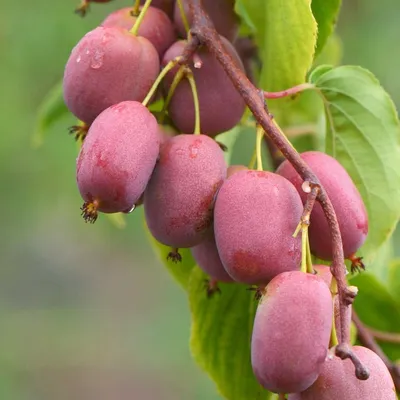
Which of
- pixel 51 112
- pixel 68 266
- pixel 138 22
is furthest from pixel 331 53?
pixel 68 266

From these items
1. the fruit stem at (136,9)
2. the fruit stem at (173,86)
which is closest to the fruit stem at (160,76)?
the fruit stem at (173,86)

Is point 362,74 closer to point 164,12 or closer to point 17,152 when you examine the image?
point 164,12

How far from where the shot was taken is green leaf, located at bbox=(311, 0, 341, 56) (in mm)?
1113

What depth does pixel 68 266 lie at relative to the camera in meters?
5.00

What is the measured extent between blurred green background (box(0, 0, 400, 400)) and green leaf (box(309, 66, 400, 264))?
1.77 m

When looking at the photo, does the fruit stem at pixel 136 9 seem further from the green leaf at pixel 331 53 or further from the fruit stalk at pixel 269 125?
the green leaf at pixel 331 53

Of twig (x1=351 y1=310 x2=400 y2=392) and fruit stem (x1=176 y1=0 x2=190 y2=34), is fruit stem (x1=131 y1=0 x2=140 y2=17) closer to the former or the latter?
fruit stem (x1=176 y1=0 x2=190 y2=34)

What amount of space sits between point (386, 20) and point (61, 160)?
1.56 meters

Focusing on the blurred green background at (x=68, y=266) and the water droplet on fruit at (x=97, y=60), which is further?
the blurred green background at (x=68, y=266)

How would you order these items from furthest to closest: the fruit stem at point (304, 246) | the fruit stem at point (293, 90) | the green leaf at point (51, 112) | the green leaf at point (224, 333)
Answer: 1. the green leaf at point (51, 112)
2. the green leaf at point (224, 333)
3. the fruit stem at point (293, 90)
4. the fruit stem at point (304, 246)

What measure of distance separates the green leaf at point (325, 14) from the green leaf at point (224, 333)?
1.25ft

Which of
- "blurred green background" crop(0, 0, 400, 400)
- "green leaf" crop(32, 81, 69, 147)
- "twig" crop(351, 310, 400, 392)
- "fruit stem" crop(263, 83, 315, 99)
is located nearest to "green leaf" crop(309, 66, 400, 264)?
"fruit stem" crop(263, 83, 315, 99)

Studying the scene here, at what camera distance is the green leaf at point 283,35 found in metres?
1.03

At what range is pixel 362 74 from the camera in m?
1.13
